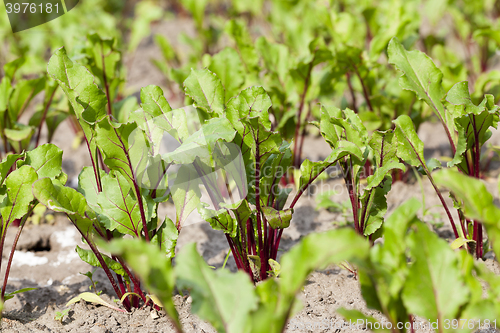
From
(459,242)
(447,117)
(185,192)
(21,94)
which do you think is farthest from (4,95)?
(459,242)

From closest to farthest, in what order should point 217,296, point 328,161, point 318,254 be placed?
point 318,254 < point 217,296 < point 328,161

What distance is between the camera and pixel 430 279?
3.64 feet

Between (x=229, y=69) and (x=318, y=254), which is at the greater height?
(x=229, y=69)

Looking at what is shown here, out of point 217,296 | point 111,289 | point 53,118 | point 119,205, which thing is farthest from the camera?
point 53,118

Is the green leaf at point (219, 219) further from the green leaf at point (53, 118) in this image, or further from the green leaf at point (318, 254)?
the green leaf at point (53, 118)

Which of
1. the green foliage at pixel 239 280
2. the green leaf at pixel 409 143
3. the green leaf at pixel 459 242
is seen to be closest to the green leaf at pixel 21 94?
the green foliage at pixel 239 280

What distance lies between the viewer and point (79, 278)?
2.02 metres

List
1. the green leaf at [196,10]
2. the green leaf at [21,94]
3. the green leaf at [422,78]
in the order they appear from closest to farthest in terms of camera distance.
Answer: the green leaf at [422,78]
the green leaf at [21,94]
the green leaf at [196,10]

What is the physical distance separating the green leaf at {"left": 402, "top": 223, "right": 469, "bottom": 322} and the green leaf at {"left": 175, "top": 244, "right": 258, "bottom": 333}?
0.41m

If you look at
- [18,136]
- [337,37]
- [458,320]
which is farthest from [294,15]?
[458,320]

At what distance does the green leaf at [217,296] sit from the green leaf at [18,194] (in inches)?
30.7

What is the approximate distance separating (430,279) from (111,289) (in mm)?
1365

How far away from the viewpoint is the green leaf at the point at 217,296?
41.9 inches

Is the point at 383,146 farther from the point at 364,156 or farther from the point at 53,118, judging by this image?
the point at 53,118
